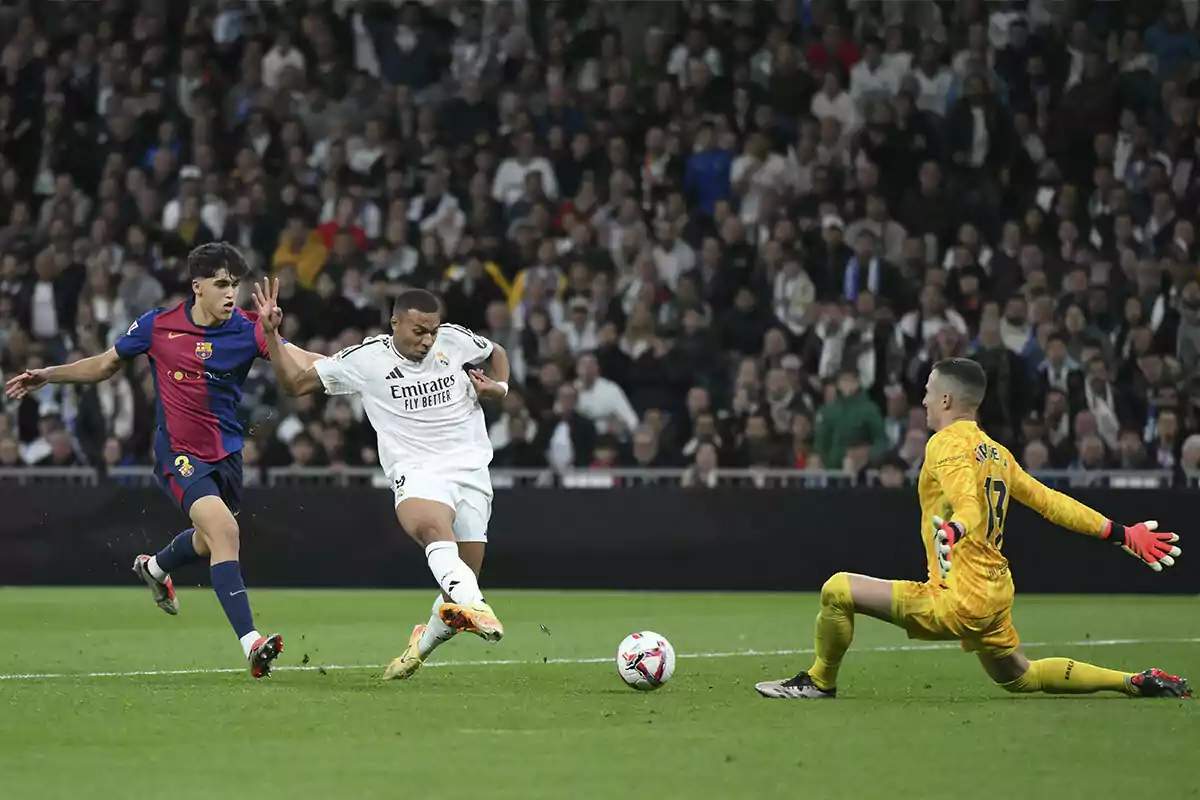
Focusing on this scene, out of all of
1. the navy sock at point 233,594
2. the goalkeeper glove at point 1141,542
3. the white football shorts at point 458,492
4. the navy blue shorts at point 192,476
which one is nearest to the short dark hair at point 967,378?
the goalkeeper glove at point 1141,542

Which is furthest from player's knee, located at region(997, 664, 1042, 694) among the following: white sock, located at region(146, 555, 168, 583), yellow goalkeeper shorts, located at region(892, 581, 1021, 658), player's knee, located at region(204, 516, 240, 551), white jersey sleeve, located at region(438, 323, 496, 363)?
white sock, located at region(146, 555, 168, 583)

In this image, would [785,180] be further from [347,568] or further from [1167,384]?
[347,568]

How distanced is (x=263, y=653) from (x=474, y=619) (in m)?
1.15

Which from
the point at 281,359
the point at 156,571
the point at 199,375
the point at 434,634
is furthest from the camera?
the point at 156,571

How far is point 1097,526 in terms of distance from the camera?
880 cm

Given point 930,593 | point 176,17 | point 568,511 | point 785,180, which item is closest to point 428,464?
point 930,593

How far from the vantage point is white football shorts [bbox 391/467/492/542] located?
10.2 metres

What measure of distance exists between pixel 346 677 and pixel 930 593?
10.6 feet

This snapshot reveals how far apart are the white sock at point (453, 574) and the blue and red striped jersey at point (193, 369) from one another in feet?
5.33

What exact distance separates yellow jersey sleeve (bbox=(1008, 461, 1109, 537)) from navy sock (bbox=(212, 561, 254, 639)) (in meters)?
3.92

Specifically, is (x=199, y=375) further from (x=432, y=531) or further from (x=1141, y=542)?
(x=1141, y=542)

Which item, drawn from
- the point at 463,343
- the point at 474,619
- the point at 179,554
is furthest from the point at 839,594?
the point at 179,554

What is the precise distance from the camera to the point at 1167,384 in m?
18.7

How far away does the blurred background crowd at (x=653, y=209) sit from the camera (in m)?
19.2
